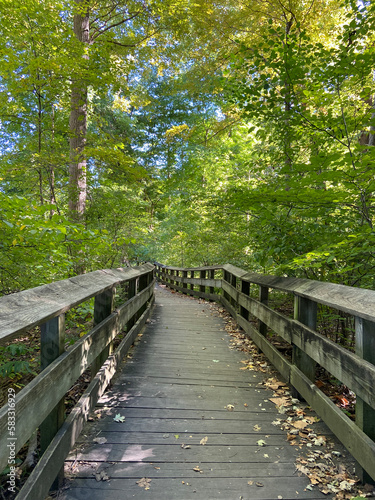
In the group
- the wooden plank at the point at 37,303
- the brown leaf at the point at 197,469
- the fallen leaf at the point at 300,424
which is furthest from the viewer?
the fallen leaf at the point at 300,424

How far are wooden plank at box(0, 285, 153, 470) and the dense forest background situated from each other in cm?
133

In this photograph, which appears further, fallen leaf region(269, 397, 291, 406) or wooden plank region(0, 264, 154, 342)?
fallen leaf region(269, 397, 291, 406)

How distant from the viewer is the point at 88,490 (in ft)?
5.68

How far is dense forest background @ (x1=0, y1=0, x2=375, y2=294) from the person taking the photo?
3.33m

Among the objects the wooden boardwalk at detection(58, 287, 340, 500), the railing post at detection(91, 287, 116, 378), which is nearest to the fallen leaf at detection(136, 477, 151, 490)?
the wooden boardwalk at detection(58, 287, 340, 500)

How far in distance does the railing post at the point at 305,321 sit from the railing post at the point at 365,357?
2.77 feet

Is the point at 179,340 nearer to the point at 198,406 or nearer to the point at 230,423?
the point at 198,406

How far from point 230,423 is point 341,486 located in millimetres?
929

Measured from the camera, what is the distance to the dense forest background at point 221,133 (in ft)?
10.9

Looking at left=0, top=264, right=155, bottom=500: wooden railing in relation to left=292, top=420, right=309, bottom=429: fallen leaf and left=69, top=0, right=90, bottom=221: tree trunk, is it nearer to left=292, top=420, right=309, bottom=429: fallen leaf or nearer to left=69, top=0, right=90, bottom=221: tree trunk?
left=292, top=420, right=309, bottom=429: fallen leaf

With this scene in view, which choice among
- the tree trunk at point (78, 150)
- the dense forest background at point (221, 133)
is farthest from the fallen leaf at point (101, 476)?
the tree trunk at point (78, 150)

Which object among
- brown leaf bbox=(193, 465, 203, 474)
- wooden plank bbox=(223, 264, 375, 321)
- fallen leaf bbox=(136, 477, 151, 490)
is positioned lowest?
brown leaf bbox=(193, 465, 203, 474)

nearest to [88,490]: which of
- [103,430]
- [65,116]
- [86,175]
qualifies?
[103,430]

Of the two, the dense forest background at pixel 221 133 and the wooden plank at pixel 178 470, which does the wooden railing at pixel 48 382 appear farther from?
the dense forest background at pixel 221 133
